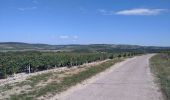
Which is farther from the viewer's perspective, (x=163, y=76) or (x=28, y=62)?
(x=28, y=62)

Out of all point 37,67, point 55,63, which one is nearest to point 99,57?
point 55,63

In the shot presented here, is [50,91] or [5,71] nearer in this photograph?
[50,91]

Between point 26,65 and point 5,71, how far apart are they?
7.84 metres

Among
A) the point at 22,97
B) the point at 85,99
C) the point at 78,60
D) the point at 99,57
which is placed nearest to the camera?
the point at 85,99

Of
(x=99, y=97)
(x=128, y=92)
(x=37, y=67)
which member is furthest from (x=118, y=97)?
(x=37, y=67)

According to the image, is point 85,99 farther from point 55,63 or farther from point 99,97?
point 55,63

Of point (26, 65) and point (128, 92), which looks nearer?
point (128, 92)

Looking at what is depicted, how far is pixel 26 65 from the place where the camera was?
44.4 meters

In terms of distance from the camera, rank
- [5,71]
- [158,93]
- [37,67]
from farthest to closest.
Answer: [37,67], [5,71], [158,93]

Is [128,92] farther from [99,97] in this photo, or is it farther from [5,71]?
[5,71]

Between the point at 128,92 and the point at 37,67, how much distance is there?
107ft

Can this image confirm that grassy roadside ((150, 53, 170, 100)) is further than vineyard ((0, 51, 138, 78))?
No

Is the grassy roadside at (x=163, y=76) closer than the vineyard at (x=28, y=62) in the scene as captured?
Yes

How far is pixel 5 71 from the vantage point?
36.6 meters
